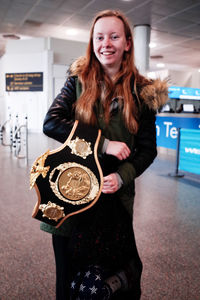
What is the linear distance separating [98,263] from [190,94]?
34.9 ft

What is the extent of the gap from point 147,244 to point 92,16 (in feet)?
23.8

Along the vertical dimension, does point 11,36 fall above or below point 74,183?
above

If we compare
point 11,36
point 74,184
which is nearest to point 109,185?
point 74,184

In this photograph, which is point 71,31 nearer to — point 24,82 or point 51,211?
point 24,82

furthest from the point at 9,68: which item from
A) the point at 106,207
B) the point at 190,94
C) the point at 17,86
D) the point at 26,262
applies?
the point at 106,207

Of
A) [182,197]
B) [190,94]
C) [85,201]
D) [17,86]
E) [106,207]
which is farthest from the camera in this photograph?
[17,86]

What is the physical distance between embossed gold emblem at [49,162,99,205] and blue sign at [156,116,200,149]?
4.31 m

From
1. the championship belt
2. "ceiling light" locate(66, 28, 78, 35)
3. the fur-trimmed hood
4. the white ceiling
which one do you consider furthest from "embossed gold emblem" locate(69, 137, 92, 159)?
"ceiling light" locate(66, 28, 78, 35)

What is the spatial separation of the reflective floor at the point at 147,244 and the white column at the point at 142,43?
18.6ft

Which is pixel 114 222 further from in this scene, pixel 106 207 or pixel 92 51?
pixel 92 51

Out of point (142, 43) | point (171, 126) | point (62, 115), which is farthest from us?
point (142, 43)

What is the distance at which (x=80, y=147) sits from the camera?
2.71 ft

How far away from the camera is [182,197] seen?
342 centimetres

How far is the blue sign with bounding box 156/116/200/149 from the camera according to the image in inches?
189
